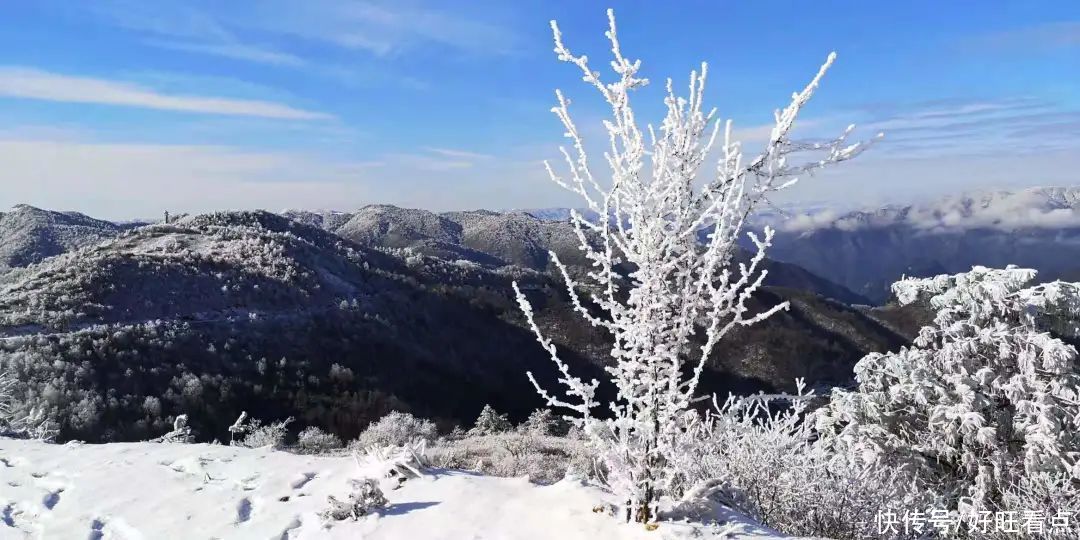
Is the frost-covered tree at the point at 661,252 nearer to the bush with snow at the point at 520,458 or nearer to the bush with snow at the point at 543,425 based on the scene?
the bush with snow at the point at 520,458

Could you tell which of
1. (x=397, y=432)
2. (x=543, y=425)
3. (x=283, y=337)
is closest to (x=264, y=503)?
(x=397, y=432)

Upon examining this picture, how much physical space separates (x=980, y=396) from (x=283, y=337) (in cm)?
3321

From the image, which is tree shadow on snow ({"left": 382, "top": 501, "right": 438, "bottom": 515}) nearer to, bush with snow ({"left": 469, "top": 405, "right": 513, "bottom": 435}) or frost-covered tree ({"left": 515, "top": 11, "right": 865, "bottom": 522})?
frost-covered tree ({"left": 515, "top": 11, "right": 865, "bottom": 522})

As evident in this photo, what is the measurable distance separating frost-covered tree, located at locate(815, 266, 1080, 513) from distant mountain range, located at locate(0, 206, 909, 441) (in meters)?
20.8

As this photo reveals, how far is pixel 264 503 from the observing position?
546 centimetres

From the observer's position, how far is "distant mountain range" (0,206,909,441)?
24.3m

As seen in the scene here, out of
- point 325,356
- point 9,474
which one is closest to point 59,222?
point 325,356

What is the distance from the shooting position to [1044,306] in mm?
10195

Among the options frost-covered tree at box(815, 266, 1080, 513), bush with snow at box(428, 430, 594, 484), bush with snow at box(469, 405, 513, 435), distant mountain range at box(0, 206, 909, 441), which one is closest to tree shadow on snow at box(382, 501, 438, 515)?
bush with snow at box(428, 430, 594, 484)

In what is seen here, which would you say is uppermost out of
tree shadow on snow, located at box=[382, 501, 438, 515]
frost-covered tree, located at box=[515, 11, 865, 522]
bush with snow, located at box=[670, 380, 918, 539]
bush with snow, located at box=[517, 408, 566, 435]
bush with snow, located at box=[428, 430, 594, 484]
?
frost-covered tree, located at box=[515, 11, 865, 522]

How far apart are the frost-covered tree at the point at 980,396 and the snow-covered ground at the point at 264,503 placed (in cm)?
599

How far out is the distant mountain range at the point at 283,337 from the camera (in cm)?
2427

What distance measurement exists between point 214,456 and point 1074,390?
11651 mm

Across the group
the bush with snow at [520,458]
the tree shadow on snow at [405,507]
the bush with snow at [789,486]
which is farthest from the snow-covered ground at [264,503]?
the bush with snow at [520,458]
